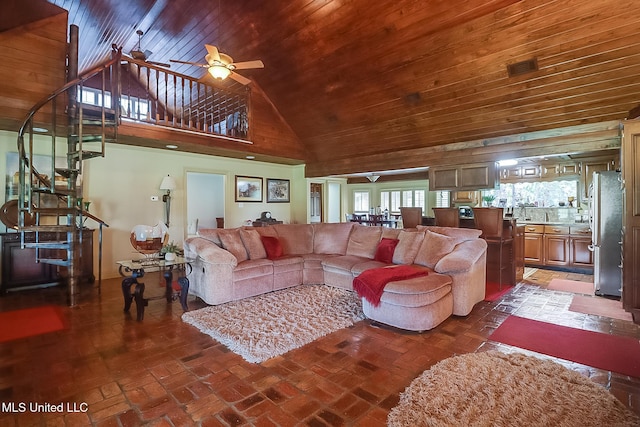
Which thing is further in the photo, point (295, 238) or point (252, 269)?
point (295, 238)

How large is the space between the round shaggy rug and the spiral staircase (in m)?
4.19

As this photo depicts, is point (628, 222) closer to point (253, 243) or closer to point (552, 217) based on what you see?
point (552, 217)

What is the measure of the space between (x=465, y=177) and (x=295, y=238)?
3.11 m

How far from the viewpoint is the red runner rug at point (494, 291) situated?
14.0 ft

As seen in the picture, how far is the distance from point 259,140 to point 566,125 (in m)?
5.16

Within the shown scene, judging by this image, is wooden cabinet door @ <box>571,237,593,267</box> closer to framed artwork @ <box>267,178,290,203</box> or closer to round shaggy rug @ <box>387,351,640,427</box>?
round shaggy rug @ <box>387,351,640,427</box>

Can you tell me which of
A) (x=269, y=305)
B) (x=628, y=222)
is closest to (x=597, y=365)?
(x=628, y=222)

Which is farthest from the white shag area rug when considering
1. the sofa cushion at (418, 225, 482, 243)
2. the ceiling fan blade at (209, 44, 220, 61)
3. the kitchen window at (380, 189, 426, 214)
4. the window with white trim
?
the kitchen window at (380, 189, 426, 214)

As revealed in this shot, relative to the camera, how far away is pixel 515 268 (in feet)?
16.2

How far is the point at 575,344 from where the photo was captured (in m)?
2.82

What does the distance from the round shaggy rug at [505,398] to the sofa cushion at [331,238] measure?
281cm

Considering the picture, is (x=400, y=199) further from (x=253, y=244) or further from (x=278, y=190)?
(x=253, y=244)

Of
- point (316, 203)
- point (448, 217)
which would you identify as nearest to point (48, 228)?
point (448, 217)

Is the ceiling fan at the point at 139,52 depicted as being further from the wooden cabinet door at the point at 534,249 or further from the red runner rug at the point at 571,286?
the wooden cabinet door at the point at 534,249
